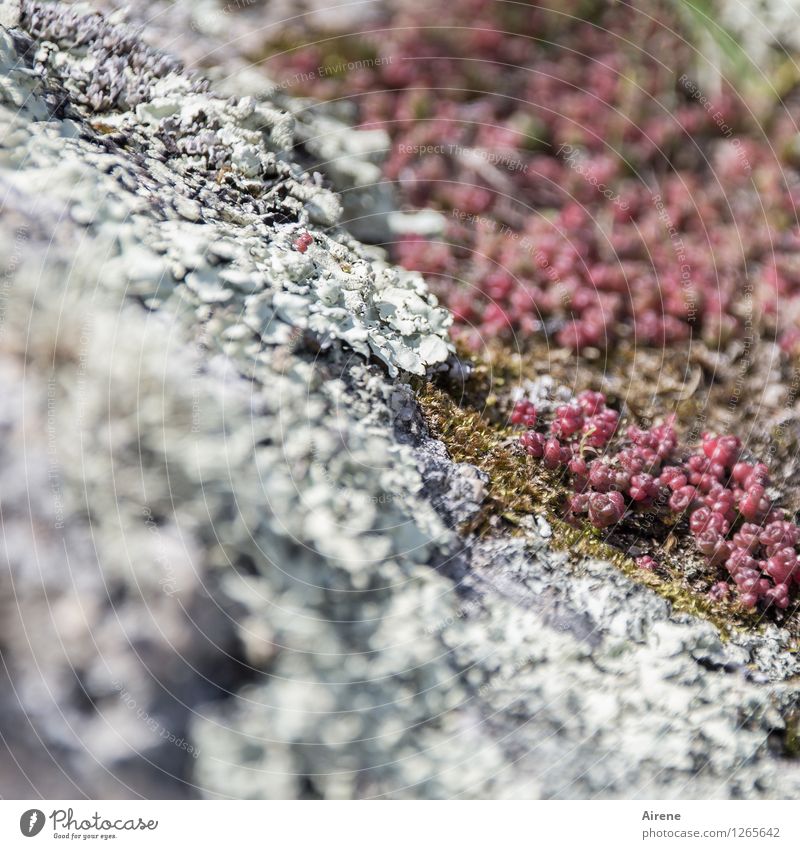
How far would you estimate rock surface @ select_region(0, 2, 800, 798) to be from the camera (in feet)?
8.36

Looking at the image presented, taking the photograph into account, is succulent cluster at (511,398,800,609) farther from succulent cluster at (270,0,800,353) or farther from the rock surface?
succulent cluster at (270,0,800,353)

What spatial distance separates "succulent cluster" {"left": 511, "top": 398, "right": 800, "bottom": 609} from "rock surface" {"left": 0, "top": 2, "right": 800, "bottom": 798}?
0.92ft

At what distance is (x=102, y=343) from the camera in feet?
8.69

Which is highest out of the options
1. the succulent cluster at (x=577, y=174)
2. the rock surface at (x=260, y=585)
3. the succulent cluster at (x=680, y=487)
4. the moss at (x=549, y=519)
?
the succulent cluster at (x=577, y=174)

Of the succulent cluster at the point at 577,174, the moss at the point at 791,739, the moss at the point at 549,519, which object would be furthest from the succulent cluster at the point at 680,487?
the succulent cluster at the point at 577,174

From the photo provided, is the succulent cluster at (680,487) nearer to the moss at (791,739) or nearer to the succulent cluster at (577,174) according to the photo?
the moss at (791,739)

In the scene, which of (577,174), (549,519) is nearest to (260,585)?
(549,519)

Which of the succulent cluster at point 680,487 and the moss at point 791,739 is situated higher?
the succulent cluster at point 680,487

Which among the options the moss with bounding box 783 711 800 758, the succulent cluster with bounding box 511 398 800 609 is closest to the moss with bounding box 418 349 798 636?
the succulent cluster with bounding box 511 398 800 609

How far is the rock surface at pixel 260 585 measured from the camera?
2.55 metres

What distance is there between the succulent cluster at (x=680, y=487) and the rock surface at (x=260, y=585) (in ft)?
0.92

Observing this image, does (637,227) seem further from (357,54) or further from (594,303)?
(357,54)
